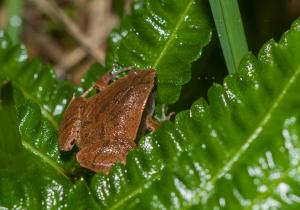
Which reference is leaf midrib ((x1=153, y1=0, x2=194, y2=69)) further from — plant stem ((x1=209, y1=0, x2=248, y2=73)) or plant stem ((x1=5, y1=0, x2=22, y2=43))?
plant stem ((x1=5, y1=0, x2=22, y2=43))

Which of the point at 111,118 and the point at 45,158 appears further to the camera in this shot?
the point at 111,118

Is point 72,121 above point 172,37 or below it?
below

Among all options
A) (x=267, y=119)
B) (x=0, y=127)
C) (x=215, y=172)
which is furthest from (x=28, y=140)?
(x=267, y=119)

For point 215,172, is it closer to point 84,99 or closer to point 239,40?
point 239,40

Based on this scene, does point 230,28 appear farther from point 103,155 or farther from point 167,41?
point 103,155

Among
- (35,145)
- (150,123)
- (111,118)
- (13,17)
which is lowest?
(150,123)

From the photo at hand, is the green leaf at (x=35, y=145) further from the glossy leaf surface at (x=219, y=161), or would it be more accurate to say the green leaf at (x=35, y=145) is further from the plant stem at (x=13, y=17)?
the plant stem at (x=13, y=17)

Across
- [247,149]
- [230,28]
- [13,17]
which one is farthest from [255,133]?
[13,17]
